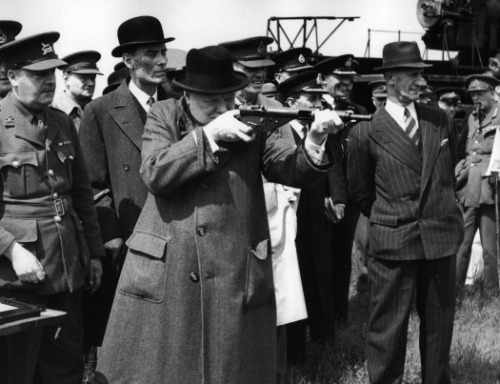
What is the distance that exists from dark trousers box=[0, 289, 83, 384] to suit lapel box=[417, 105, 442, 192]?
229 centimetres

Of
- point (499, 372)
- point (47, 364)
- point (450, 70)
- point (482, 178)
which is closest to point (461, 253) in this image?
point (482, 178)

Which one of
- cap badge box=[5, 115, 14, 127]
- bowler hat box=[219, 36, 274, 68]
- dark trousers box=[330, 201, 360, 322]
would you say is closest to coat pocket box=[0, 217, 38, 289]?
cap badge box=[5, 115, 14, 127]

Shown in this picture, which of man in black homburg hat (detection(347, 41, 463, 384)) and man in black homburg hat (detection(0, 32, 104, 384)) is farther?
man in black homburg hat (detection(347, 41, 463, 384))

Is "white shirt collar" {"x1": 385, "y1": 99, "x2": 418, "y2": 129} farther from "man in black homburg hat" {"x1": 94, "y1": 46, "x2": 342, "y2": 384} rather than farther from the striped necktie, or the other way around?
"man in black homburg hat" {"x1": 94, "y1": 46, "x2": 342, "y2": 384}

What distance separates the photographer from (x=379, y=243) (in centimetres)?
580

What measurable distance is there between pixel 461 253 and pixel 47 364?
5442 millimetres

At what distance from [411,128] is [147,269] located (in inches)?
92.6

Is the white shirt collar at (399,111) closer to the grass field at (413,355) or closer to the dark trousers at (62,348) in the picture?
the grass field at (413,355)

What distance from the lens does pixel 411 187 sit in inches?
225

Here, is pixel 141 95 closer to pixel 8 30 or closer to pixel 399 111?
pixel 8 30

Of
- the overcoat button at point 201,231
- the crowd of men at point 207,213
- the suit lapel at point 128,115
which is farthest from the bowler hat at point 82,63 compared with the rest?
the overcoat button at point 201,231

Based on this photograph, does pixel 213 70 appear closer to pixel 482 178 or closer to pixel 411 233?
pixel 411 233

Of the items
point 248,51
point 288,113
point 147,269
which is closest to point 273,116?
point 288,113

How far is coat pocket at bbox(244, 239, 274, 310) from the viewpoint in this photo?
13.7ft
